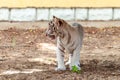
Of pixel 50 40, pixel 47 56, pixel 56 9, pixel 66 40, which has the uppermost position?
pixel 56 9

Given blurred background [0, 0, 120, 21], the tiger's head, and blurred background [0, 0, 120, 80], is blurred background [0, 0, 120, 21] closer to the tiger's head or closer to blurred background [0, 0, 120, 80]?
blurred background [0, 0, 120, 80]

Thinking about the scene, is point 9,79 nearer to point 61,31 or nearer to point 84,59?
point 61,31

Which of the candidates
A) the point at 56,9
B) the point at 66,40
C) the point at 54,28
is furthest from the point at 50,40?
the point at 54,28

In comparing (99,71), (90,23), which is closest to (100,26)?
(90,23)

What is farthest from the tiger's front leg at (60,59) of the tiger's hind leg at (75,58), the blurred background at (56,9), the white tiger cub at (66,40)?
the blurred background at (56,9)

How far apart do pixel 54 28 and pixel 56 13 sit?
6.25 meters

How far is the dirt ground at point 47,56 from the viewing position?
27.5 ft

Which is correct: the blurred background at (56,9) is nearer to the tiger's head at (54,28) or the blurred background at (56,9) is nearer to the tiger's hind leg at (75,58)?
the tiger's hind leg at (75,58)

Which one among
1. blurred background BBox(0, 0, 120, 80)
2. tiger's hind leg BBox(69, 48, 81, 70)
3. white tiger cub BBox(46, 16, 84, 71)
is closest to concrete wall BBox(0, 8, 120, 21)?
blurred background BBox(0, 0, 120, 80)

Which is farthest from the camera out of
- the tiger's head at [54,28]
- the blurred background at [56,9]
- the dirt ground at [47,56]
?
the blurred background at [56,9]

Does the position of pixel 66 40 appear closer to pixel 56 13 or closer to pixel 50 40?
pixel 50 40

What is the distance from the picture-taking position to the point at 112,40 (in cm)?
1265

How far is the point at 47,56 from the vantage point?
416 inches

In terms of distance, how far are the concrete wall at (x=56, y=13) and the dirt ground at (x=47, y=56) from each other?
2.62 ft
